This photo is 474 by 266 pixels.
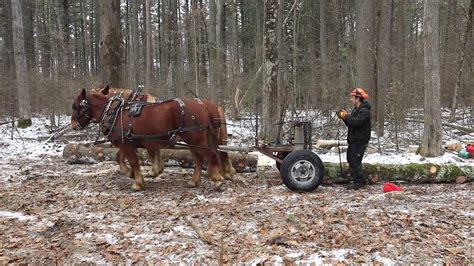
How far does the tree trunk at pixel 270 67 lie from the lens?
11.2 metres

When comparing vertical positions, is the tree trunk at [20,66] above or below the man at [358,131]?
above

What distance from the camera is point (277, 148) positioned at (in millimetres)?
7621

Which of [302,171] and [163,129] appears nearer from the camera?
[302,171]

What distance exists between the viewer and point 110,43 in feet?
36.0

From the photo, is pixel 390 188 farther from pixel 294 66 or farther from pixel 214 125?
pixel 294 66

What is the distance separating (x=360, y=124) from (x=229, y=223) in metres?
3.21

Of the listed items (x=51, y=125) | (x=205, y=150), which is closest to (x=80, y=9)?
(x=51, y=125)

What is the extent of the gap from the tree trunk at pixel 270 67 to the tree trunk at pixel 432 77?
3.75m

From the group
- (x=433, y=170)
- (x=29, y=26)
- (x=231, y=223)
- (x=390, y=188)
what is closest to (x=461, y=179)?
(x=433, y=170)

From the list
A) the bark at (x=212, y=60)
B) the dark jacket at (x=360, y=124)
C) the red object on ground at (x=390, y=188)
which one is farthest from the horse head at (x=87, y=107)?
the bark at (x=212, y=60)

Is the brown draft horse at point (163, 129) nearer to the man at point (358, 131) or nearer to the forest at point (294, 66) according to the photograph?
the forest at point (294, 66)

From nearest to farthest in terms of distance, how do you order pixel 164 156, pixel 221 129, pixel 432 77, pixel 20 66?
pixel 221 129, pixel 164 156, pixel 432 77, pixel 20 66

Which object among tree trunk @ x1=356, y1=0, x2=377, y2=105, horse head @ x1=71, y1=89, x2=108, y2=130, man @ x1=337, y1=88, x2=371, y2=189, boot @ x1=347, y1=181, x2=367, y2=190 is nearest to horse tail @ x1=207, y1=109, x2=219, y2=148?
horse head @ x1=71, y1=89, x2=108, y2=130

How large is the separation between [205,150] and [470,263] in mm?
4547
